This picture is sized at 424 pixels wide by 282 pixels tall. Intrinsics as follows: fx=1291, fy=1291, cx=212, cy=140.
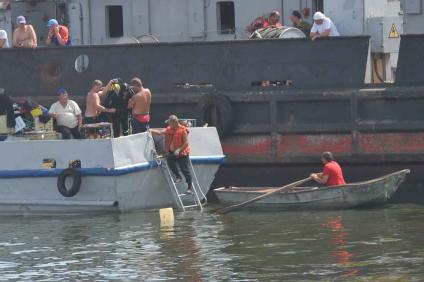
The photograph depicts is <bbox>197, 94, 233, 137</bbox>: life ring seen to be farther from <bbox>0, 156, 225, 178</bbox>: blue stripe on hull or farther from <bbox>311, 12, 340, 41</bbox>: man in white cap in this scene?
<bbox>311, 12, 340, 41</bbox>: man in white cap

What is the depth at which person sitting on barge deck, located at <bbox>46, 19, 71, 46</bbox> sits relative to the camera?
65.5ft

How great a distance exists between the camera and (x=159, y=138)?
18.0 metres

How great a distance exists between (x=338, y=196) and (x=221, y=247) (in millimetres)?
3282

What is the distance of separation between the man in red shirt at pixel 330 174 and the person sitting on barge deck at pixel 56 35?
4810mm

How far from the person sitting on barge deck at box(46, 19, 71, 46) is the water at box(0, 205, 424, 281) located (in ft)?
11.3

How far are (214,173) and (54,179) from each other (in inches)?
91.8

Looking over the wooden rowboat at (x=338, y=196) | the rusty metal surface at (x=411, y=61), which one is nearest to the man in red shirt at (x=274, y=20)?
the rusty metal surface at (x=411, y=61)

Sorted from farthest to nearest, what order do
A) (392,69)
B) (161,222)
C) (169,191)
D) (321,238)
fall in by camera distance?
(392,69)
(169,191)
(161,222)
(321,238)

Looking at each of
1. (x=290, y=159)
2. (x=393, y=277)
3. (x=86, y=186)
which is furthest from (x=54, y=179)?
(x=393, y=277)

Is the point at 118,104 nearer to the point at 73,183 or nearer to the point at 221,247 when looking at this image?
the point at 73,183

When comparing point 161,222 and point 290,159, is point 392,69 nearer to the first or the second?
point 290,159

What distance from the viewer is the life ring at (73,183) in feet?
57.0

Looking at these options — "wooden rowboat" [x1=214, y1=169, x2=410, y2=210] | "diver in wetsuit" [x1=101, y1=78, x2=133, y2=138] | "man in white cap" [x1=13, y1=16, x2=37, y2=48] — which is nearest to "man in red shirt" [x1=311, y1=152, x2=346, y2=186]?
"wooden rowboat" [x1=214, y1=169, x2=410, y2=210]

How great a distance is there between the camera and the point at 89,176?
17406 mm
